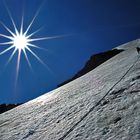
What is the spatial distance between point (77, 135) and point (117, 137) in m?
0.33

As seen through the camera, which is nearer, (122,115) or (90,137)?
(90,137)

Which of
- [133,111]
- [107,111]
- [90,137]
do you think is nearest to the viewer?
[90,137]

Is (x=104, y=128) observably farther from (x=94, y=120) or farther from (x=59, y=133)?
(x=59, y=133)

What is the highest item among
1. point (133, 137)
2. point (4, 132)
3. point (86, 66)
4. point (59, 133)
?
point (86, 66)

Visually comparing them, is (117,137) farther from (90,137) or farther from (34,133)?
(34,133)

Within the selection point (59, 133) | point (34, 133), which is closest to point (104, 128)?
point (59, 133)

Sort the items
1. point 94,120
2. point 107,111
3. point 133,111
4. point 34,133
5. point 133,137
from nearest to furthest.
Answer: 1. point 133,137
2. point 133,111
3. point 94,120
4. point 107,111
5. point 34,133

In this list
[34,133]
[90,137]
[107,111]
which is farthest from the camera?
[34,133]

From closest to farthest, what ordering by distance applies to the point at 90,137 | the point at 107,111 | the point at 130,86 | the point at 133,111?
the point at 90,137
the point at 133,111
the point at 107,111
the point at 130,86

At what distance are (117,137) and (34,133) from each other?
85 centimetres

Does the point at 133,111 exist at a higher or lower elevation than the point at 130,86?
lower

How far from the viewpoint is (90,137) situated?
1363 mm

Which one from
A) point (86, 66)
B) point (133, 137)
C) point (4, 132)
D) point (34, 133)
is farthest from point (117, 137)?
point (86, 66)

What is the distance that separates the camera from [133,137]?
3.75 ft
